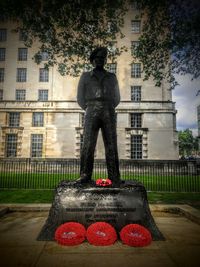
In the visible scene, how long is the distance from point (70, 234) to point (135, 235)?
122 centimetres

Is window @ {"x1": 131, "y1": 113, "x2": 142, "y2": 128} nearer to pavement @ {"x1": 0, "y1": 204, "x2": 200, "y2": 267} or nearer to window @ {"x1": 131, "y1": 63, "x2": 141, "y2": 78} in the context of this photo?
window @ {"x1": 131, "y1": 63, "x2": 141, "y2": 78}

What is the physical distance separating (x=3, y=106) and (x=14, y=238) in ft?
102

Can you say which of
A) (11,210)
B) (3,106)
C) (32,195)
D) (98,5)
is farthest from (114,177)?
(3,106)

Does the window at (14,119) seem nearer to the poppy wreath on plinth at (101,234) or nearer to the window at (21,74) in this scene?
the window at (21,74)

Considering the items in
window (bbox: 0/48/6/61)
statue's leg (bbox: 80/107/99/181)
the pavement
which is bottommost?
the pavement

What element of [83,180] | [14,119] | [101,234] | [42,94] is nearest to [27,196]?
[83,180]

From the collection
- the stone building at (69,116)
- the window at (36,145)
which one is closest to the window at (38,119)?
the stone building at (69,116)

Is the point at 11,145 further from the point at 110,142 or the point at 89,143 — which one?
the point at 110,142

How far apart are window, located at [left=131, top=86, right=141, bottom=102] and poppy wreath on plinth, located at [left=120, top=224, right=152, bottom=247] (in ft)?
94.9

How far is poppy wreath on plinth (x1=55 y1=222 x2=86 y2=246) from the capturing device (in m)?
4.43

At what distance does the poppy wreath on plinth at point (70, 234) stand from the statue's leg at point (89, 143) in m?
1.18

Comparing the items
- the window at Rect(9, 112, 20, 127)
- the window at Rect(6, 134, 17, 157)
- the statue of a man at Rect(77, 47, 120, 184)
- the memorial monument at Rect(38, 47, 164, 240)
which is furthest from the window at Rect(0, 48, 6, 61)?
the memorial monument at Rect(38, 47, 164, 240)

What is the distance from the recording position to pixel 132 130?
31328 millimetres

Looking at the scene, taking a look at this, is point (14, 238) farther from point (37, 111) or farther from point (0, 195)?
point (37, 111)
